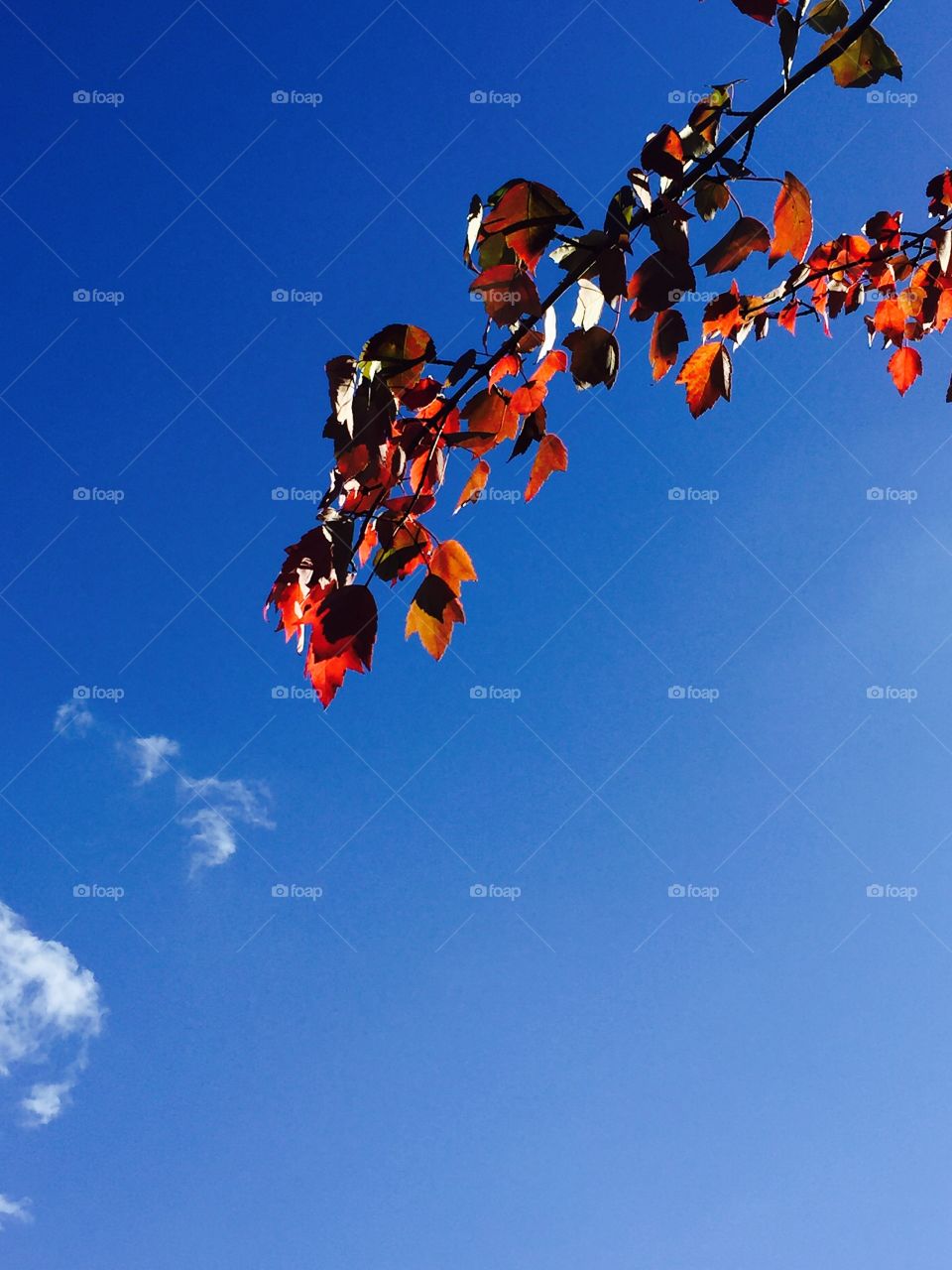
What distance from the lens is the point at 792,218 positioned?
4.95 ft

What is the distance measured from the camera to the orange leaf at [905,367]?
2699 mm

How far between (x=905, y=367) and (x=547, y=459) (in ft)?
4.61

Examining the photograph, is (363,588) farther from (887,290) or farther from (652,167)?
(887,290)

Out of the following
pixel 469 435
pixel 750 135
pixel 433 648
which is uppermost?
pixel 750 135

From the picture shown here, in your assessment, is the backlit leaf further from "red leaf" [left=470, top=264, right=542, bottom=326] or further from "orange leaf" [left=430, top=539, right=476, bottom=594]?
"orange leaf" [left=430, top=539, right=476, bottom=594]

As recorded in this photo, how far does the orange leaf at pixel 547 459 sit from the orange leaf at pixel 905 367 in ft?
4.38

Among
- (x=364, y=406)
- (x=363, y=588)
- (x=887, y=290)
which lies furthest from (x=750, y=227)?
(x=887, y=290)

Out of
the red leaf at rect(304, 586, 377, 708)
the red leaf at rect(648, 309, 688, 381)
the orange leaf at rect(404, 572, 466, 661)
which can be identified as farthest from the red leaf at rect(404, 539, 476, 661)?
the red leaf at rect(648, 309, 688, 381)

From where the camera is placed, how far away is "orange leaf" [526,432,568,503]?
5.94ft

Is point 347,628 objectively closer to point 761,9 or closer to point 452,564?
point 452,564

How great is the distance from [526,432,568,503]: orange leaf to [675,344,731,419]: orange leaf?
26 centimetres

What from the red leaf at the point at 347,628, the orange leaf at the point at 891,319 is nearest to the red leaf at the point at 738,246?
the red leaf at the point at 347,628

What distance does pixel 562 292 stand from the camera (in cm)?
149

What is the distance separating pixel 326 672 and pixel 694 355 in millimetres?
927
